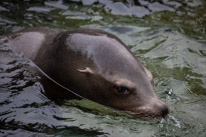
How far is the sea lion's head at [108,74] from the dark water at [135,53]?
0.18 metres

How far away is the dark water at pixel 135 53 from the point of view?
4668 millimetres

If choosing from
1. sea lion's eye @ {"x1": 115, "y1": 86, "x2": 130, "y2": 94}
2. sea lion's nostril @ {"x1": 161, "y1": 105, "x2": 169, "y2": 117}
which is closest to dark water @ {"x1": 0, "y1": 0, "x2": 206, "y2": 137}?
sea lion's nostril @ {"x1": 161, "y1": 105, "x2": 169, "y2": 117}

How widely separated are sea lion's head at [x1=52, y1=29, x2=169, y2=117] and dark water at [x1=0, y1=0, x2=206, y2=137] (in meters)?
0.18

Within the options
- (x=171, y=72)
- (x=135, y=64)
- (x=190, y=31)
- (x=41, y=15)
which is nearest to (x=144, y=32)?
(x=190, y=31)

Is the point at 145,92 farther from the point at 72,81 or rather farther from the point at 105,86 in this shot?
the point at 72,81

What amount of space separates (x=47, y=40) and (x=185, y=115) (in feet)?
7.99

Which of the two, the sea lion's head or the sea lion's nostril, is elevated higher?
the sea lion's head

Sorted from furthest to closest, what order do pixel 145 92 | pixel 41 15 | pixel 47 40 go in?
pixel 41 15
pixel 47 40
pixel 145 92

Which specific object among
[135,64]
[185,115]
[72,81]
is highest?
[135,64]

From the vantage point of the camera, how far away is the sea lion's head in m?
4.80

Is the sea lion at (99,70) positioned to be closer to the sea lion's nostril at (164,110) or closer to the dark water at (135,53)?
the sea lion's nostril at (164,110)

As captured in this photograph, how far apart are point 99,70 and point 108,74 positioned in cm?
15

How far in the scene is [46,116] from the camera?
4.85m

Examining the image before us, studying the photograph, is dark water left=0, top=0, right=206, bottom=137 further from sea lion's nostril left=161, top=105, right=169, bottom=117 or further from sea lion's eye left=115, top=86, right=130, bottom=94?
sea lion's eye left=115, top=86, right=130, bottom=94
